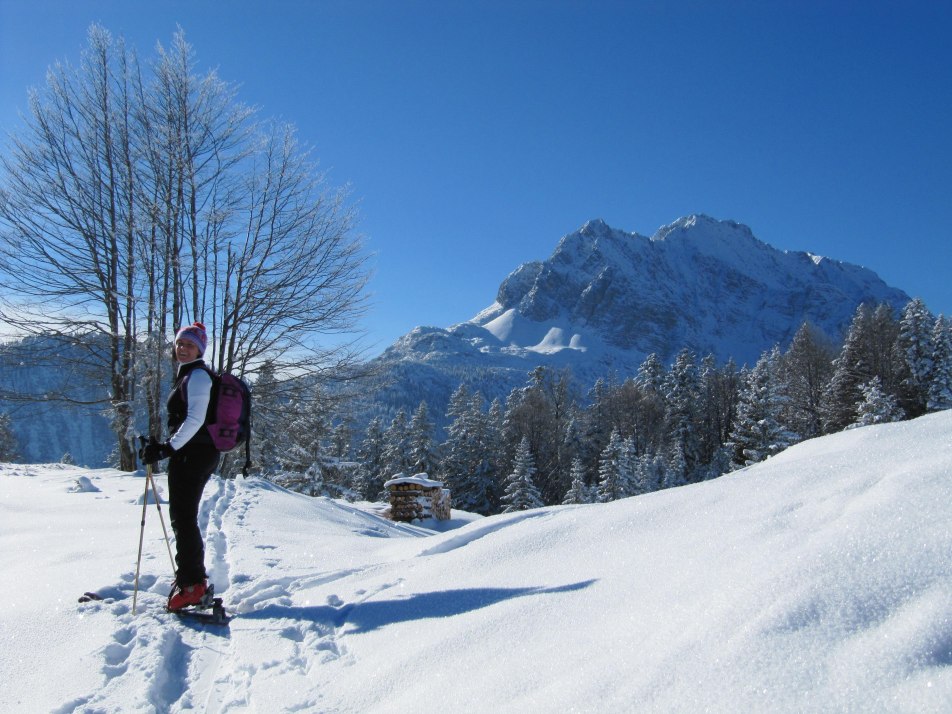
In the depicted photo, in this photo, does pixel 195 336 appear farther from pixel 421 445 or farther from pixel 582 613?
pixel 421 445

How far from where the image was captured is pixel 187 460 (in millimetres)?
3707

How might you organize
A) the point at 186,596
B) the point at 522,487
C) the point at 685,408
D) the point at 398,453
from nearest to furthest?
the point at 186,596
the point at 522,487
the point at 398,453
the point at 685,408

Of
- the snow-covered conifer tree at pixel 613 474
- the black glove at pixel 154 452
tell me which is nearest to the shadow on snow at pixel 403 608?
the black glove at pixel 154 452

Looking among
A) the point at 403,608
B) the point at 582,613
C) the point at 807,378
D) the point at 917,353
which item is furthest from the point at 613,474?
the point at 582,613

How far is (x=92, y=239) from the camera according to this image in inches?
369

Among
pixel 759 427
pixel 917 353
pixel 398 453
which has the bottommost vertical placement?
pixel 398 453

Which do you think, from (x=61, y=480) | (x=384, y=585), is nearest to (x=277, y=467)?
(x=61, y=480)

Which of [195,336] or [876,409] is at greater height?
[195,336]

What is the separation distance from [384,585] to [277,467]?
82.8 feet

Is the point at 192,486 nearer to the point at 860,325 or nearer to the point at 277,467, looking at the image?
the point at 277,467

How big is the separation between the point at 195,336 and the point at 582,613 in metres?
3.09

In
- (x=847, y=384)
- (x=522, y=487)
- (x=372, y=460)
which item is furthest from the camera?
(x=372, y=460)

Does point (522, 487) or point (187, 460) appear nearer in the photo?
point (187, 460)

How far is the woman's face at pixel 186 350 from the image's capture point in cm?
380
